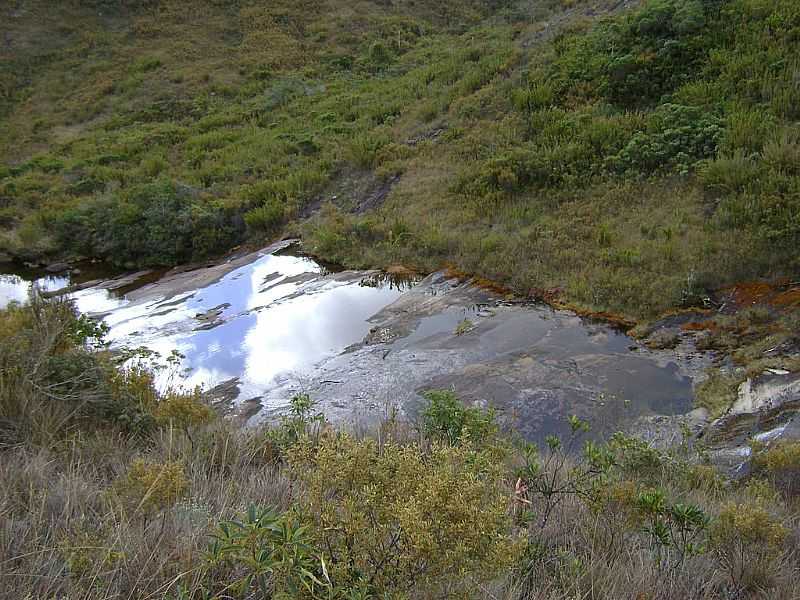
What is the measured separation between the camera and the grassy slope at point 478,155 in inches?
353

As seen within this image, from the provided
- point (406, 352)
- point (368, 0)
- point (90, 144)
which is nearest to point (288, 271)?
point (406, 352)

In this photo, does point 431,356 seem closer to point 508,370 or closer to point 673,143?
point 508,370

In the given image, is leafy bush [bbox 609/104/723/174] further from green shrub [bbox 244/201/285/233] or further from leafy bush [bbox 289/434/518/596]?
leafy bush [bbox 289/434/518/596]

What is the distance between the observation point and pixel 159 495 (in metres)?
2.64

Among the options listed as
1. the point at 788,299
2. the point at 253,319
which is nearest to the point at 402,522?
the point at 788,299

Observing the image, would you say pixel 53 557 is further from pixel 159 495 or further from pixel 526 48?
pixel 526 48

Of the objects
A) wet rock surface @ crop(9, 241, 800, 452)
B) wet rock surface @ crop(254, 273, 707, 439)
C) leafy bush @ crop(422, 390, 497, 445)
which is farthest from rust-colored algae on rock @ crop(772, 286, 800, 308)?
leafy bush @ crop(422, 390, 497, 445)

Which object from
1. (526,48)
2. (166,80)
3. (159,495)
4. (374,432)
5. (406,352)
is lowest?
(406,352)

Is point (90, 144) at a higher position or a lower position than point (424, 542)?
higher

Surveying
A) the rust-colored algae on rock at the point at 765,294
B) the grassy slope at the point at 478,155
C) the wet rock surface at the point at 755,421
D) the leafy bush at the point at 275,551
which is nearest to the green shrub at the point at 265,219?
the grassy slope at the point at 478,155

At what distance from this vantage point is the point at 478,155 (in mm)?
13438

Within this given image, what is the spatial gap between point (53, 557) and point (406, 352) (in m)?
5.66

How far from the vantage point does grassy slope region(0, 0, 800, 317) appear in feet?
29.4

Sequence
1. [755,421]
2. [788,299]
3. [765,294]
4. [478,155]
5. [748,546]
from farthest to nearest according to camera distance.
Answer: [478,155]
[765,294]
[788,299]
[755,421]
[748,546]
